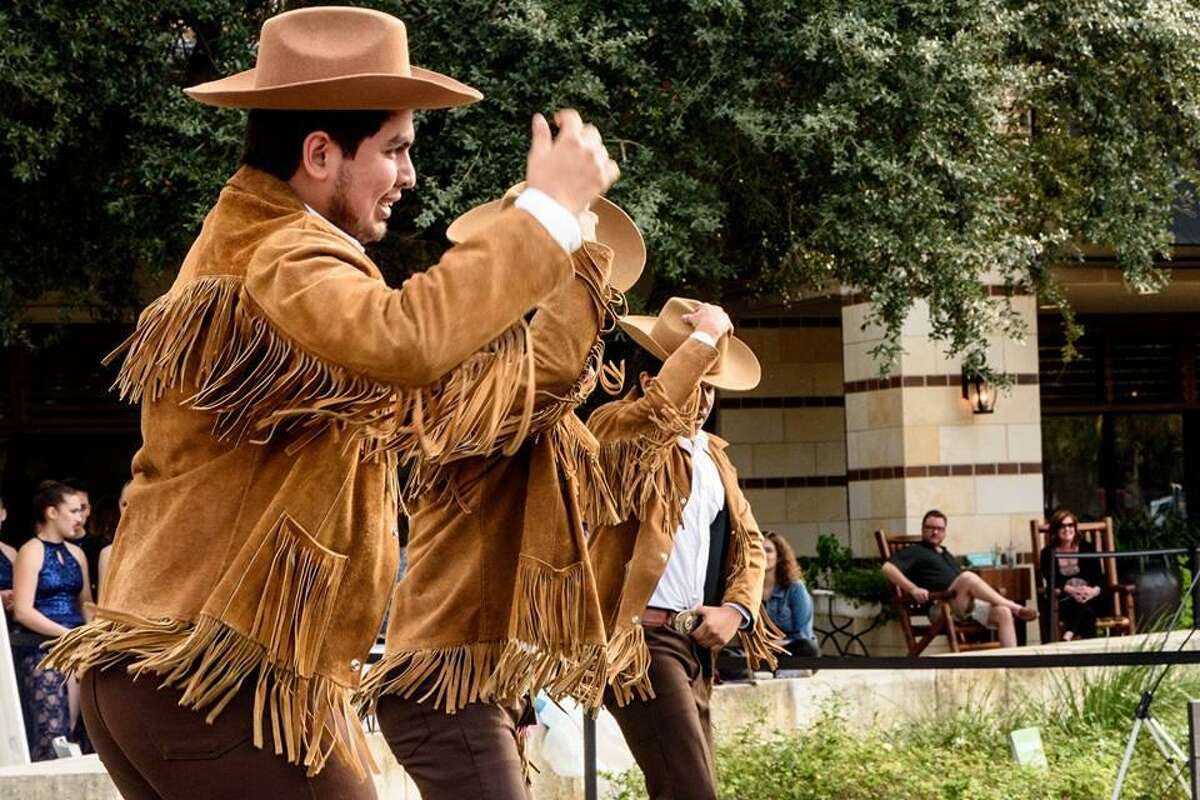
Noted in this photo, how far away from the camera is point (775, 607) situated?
1294cm

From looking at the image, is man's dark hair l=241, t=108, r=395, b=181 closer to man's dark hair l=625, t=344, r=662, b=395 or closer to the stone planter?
man's dark hair l=625, t=344, r=662, b=395

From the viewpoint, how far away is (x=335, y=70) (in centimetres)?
304

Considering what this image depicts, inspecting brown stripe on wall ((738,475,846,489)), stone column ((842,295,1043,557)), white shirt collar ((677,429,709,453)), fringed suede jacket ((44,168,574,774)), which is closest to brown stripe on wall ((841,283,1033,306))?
stone column ((842,295,1043,557))

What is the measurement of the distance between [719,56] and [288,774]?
935 centimetres

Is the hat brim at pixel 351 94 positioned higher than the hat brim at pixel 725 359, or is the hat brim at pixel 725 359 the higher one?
the hat brim at pixel 351 94

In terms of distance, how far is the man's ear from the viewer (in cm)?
308

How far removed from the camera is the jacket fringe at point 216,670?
2928 millimetres

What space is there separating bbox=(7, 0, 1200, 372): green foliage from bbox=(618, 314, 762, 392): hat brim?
394 cm

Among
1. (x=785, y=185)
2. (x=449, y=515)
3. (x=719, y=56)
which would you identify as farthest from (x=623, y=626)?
(x=785, y=185)

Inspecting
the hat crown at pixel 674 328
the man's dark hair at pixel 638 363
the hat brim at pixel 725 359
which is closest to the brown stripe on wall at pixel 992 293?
the man's dark hair at pixel 638 363

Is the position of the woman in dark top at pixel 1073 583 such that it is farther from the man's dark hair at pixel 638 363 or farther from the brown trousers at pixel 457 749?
the brown trousers at pixel 457 749

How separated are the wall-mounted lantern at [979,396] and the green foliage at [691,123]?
10.1 ft

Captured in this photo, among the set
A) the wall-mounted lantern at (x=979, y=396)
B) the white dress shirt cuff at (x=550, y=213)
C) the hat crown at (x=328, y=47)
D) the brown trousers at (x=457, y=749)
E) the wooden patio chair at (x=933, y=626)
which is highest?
the wall-mounted lantern at (x=979, y=396)

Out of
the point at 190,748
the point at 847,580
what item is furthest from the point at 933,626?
the point at 190,748
